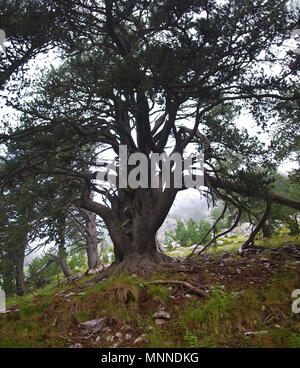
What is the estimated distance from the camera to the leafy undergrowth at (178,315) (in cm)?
400

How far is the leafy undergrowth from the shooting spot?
4000 millimetres

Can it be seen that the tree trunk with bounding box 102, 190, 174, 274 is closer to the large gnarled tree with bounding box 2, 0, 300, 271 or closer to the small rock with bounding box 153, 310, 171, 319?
the large gnarled tree with bounding box 2, 0, 300, 271

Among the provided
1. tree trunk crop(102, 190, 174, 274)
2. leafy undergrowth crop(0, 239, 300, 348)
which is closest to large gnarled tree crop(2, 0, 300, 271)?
tree trunk crop(102, 190, 174, 274)

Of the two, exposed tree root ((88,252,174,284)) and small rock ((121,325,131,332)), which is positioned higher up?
exposed tree root ((88,252,174,284))

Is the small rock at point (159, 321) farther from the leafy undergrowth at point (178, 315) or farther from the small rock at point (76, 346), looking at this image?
the small rock at point (76, 346)

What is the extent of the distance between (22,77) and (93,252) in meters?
14.5

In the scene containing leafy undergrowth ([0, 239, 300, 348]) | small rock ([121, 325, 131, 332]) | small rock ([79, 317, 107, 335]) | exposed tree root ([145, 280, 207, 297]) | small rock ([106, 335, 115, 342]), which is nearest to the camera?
leafy undergrowth ([0, 239, 300, 348])

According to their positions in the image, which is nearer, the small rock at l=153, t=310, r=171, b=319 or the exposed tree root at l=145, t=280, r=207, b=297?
the small rock at l=153, t=310, r=171, b=319

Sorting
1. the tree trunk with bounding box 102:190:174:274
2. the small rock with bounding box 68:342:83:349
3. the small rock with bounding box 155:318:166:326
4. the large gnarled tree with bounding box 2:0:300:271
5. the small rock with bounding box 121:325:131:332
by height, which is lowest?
the small rock with bounding box 68:342:83:349

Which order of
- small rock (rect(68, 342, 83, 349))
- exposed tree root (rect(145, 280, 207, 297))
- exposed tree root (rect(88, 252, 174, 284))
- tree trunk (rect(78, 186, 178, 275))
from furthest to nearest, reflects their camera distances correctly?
1. tree trunk (rect(78, 186, 178, 275))
2. exposed tree root (rect(88, 252, 174, 284))
3. exposed tree root (rect(145, 280, 207, 297))
4. small rock (rect(68, 342, 83, 349))

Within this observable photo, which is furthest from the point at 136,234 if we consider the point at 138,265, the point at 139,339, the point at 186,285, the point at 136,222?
the point at 139,339

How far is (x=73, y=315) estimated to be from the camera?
5.28 metres

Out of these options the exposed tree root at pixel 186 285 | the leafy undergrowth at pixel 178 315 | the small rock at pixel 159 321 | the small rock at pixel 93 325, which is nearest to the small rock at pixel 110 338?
the leafy undergrowth at pixel 178 315
